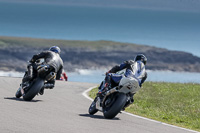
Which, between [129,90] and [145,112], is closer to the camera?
[129,90]

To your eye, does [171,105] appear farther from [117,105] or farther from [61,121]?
[61,121]

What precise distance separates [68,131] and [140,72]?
3.51 metres

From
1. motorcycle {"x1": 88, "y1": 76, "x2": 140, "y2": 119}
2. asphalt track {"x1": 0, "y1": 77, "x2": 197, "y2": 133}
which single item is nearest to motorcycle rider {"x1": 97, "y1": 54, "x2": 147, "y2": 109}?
motorcycle {"x1": 88, "y1": 76, "x2": 140, "y2": 119}

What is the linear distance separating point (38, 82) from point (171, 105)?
5043mm

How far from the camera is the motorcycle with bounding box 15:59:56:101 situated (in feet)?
49.7

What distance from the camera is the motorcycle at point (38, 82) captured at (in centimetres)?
1514

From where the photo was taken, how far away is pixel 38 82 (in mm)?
15227

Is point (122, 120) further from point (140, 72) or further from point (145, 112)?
point (145, 112)

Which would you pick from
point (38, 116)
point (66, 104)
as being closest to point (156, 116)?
point (66, 104)

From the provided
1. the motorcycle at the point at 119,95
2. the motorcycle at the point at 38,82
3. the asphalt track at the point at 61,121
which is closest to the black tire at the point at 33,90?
the motorcycle at the point at 38,82

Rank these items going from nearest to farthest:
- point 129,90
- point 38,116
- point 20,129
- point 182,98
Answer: point 20,129
point 38,116
point 129,90
point 182,98

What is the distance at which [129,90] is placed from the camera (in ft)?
40.9

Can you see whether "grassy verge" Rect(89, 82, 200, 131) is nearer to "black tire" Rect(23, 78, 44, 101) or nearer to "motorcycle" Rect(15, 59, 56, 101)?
"motorcycle" Rect(15, 59, 56, 101)

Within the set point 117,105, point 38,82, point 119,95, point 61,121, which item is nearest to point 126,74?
point 119,95
